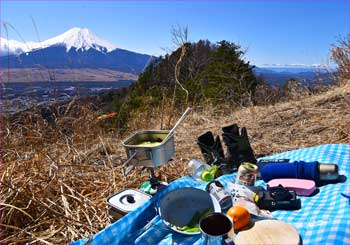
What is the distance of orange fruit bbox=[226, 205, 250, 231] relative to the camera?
1330 mm

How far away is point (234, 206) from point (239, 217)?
84 millimetres

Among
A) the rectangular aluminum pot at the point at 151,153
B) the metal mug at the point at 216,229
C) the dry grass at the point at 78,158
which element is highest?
the rectangular aluminum pot at the point at 151,153

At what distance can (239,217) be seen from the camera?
1.34 meters

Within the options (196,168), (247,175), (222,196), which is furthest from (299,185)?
(196,168)

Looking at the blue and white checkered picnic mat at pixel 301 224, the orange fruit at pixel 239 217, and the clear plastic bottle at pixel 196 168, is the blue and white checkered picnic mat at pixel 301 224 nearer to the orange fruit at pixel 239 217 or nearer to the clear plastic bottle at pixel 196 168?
the orange fruit at pixel 239 217

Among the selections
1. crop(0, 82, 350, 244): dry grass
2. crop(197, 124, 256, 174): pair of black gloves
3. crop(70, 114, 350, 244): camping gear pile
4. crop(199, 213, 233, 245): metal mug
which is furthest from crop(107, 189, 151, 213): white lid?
crop(197, 124, 256, 174): pair of black gloves

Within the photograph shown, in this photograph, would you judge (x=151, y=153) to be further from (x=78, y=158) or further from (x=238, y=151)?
(x=78, y=158)

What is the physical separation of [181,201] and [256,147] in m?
1.52

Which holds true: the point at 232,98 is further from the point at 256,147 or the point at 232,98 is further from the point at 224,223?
the point at 224,223

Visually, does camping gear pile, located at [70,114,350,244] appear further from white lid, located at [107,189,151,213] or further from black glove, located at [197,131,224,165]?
black glove, located at [197,131,224,165]

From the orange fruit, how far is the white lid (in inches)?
19.2

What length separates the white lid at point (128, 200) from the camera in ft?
5.25

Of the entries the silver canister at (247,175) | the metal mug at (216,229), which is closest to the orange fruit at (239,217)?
the metal mug at (216,229)

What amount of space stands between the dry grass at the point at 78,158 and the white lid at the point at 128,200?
0.14 meters
